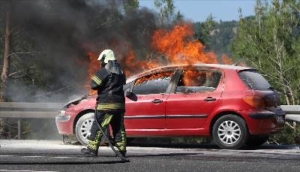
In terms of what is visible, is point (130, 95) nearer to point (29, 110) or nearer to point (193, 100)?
point (193, 100)

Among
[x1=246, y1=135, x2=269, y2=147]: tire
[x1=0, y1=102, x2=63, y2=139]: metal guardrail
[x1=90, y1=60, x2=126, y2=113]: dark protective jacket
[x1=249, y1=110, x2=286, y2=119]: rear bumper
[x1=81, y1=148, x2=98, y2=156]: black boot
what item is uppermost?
[x1=90, y1=60, x2=126, y2=113]: dark protective jacket

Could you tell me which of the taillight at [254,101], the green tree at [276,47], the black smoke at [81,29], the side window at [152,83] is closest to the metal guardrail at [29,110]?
the black smoke at [81,29]

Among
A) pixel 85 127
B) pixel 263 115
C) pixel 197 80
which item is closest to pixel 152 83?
pixel 197 80

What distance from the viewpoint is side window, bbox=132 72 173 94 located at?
12.9 m

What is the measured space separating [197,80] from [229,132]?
1180mm

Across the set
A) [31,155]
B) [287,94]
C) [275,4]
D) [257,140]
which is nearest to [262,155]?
[257,140]

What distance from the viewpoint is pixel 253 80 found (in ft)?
41.5

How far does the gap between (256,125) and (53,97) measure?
35.9ft

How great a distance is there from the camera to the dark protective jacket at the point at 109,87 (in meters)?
10.5

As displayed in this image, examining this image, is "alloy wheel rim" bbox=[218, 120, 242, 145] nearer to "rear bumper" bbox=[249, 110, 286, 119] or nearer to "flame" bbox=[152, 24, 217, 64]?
"rear bumper" bbox=[249, 110, 286, 119]

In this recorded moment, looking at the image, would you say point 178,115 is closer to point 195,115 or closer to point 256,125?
point 195,115

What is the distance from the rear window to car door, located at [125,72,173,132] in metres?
1.35

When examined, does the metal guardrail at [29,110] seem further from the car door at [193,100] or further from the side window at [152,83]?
the car door at [193,100]

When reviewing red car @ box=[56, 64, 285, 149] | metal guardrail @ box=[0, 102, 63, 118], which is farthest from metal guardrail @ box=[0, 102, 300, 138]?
red car @ box=[56, 64, 285, 149]
